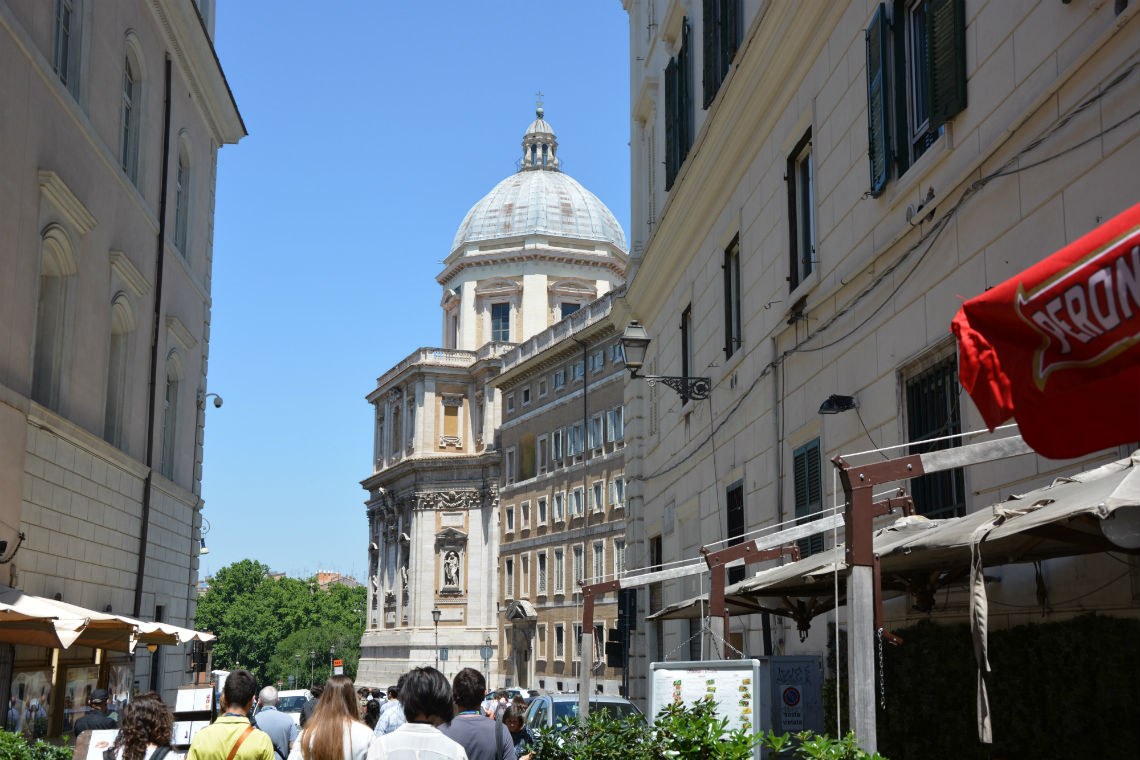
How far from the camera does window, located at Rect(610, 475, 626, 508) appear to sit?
56.0 metres

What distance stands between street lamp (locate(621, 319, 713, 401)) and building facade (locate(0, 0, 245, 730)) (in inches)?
297

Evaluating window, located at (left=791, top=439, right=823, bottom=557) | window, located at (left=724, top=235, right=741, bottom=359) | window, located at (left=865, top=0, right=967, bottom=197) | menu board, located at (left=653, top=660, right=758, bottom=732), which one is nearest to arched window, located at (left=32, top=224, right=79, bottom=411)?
window, located at (left=724, top=235, right=741, bottom=359)

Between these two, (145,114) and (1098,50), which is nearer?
(1098,50)

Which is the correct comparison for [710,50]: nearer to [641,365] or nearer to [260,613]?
[641,365]

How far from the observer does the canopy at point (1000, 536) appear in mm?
5145

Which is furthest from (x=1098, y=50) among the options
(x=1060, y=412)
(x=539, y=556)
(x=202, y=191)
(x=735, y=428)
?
(x=539, y=556)

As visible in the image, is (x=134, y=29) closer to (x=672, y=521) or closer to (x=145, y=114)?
(x=145, y=114)

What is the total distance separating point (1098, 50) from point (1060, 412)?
14.7ft

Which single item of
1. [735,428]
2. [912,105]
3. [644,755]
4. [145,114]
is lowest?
[644,755]

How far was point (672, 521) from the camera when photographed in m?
22.4

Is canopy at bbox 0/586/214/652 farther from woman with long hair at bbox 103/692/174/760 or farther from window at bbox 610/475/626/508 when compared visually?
window at bbox 610/475/626/508

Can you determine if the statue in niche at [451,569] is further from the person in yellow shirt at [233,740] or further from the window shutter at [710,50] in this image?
the person in yellow shirt at [233,740]

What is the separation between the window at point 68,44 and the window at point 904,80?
11.5m

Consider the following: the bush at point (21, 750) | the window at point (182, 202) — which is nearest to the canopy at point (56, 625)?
the bush at point (21, 750)
